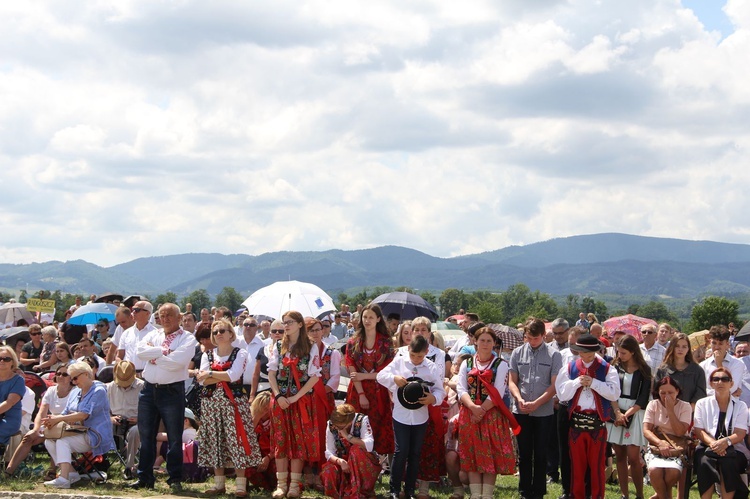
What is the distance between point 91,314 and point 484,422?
33.7 feet

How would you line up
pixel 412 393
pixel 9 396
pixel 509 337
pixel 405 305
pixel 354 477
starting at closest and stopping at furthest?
pixel 412 393
pixel 354 477
pixel 9 396
pixel 509 337
pixel 405 305

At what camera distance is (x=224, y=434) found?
8.62 m

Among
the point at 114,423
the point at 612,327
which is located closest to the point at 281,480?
the point at 114,423

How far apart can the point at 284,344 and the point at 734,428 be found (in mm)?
4566

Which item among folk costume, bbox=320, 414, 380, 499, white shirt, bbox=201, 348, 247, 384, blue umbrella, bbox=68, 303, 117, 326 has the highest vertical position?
blue umbrella, bbox=68, 303, 117, 326

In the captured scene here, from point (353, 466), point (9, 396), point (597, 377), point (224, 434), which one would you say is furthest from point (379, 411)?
point (9, 396)

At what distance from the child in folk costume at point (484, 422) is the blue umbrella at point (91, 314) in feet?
32.4

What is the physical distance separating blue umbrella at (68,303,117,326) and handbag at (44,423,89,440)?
690 centimetres

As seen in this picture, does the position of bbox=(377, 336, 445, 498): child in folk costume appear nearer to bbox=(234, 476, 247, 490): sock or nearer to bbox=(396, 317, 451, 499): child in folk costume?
bbox=(396, 317, 451, 499): child in folk costume

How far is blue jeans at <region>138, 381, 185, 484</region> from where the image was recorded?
8.77 m

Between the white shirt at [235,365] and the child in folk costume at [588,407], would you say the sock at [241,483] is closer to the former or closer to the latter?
the white shirt at [235,365]

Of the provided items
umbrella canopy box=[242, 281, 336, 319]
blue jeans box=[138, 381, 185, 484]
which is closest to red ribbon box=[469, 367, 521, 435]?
blue jeans box=[138, 381, 185, 484]

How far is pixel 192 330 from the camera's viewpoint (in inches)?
507

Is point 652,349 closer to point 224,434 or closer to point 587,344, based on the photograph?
point 587,344
